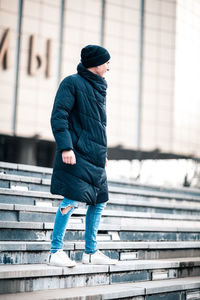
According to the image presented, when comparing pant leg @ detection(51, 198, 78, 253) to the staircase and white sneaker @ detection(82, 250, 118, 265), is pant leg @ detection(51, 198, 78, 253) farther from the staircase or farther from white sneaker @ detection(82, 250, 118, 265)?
white sneaker @ detection(82, 250, 118, 265)

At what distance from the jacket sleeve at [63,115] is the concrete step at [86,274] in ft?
3.11

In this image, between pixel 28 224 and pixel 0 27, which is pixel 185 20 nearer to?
pixel 0 27

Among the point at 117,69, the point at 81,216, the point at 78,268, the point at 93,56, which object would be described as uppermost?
the point at 117,69

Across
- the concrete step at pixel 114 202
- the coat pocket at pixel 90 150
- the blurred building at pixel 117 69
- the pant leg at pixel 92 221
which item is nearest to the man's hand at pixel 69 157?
the coat pocket at pixel 90 150

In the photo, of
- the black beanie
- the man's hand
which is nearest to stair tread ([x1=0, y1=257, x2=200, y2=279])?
the man's hand

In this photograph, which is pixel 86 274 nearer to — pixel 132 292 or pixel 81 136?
pixel 132 292

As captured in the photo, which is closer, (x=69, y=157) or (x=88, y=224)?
(x=69, y=157)

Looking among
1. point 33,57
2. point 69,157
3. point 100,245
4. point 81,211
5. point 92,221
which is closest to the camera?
point 69,157

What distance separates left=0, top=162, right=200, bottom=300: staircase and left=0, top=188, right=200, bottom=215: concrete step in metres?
0.01

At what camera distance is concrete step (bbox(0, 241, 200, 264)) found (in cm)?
394

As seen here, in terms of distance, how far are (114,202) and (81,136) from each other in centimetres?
266

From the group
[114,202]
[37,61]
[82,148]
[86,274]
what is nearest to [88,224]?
[86,274]

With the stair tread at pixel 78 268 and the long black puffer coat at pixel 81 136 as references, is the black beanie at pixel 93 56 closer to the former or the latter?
the long black puffer coat at pixel 81 136

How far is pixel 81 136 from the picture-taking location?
13.1 feet
